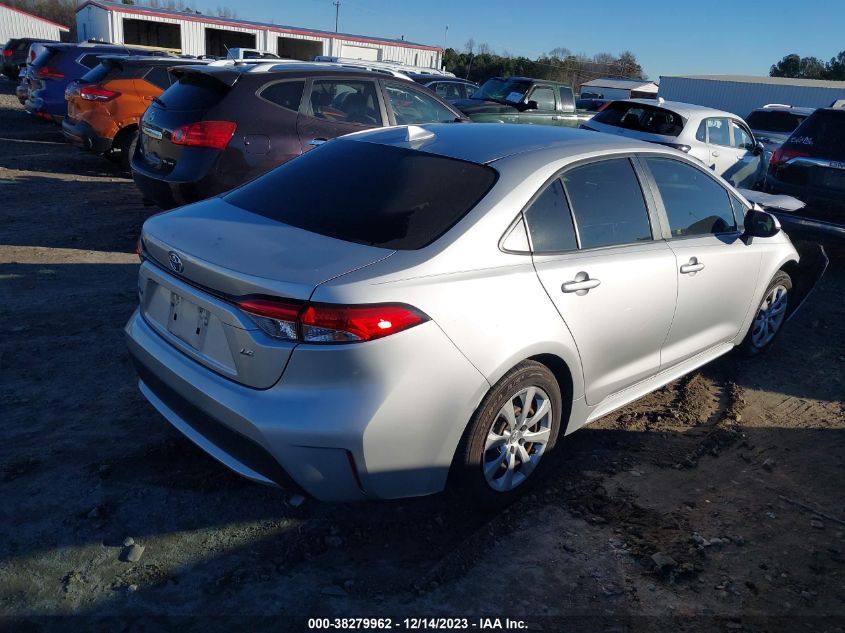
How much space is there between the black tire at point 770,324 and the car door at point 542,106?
8625 millimetres

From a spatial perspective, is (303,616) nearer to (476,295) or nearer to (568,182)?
(476,295)


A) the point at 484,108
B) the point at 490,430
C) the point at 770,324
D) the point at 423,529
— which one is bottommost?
→ the point at 423,529

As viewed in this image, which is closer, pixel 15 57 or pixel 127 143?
pixel 127 143

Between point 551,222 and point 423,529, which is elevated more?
point 551,222

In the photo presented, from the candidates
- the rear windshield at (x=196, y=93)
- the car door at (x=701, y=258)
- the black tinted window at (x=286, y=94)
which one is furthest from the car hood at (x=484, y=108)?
the car door at (x=701, y=258)

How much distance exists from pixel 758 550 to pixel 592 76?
78986 millimetres

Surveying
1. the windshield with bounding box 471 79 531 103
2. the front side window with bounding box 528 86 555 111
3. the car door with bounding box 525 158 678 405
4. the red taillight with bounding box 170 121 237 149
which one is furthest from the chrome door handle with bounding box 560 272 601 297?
the front side window with bounding box 528 86 555 111

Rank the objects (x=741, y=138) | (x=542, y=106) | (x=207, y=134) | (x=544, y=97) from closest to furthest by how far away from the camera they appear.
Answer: (x=207, y=134), (x=741, y=138), (x=542, y=106), (x=544, y=97)

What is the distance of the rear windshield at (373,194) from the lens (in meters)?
2.93

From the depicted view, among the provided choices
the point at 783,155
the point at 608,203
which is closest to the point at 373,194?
the point at 608,203

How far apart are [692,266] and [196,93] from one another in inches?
190

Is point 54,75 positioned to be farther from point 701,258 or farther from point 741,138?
point 701,258

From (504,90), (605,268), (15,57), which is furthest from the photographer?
(15,57)

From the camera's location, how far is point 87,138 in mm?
9805
